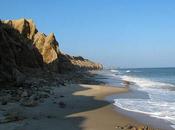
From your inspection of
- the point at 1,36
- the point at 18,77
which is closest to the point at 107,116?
the point at 18,77

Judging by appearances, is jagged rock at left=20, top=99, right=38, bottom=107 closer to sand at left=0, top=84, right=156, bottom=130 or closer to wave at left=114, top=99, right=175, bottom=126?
sand at left=0, top=84, right=156, bottom=130

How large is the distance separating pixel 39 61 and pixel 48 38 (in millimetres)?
16075

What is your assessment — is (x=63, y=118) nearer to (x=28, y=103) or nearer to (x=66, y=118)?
(x=66, y=118)

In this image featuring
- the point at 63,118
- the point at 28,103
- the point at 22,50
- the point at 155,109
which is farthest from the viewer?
the point at 22,50

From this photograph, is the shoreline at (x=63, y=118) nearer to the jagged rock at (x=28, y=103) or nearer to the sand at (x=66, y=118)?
the sand at (x=66, y=118)

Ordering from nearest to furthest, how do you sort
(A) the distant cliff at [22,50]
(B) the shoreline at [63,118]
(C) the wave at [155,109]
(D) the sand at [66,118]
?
(D) the sand at [66,118] < (B) the shoreline at [63,118] < (C) the wave at [155,109] < (A) the distant cliff at [22,50]

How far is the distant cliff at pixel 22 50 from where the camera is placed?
26294 millimetres

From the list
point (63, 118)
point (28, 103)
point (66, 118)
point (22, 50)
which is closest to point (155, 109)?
point (66, 118)

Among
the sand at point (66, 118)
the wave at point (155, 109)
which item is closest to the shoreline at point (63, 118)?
the sand at point (66, 118)

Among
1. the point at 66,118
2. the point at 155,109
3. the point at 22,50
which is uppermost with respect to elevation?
the point at 22,50

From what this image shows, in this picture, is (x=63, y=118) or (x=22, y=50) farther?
(x=22, y=50)

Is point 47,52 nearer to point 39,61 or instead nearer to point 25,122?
point 39,61

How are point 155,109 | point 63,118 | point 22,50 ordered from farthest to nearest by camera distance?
point 22,50 → point 155,109 → point 63,118

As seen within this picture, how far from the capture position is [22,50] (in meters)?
46.2
